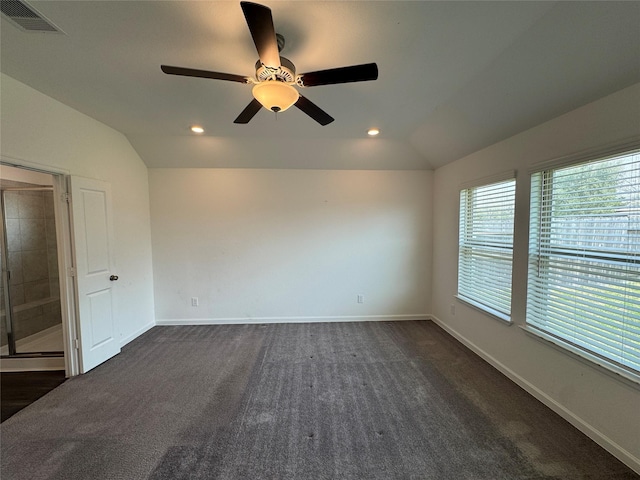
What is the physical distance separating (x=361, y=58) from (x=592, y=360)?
108 inches

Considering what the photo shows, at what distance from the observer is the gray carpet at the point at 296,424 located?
61.4 inches

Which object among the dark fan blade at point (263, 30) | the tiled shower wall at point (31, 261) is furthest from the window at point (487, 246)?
the tiled shower wall at point (31, 261)

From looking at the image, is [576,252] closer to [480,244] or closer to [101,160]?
[480,244]

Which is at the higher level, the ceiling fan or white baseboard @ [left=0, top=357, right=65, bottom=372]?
the ceiling fan

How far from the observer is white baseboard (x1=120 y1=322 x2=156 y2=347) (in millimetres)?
3194

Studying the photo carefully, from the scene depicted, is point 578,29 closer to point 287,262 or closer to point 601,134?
point 601,134

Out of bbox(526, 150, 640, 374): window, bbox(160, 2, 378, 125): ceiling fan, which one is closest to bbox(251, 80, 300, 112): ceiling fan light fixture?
bbox(160, 2, 378, 125): ceiling fan

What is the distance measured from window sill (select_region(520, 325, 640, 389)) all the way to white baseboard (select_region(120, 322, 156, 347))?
4599 millimetres

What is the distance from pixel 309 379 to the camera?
97.5 inches

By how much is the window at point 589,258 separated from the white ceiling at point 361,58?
1.90ft

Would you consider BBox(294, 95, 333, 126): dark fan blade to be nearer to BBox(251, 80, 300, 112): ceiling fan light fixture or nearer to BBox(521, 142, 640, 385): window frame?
BBox(251, 80, 300, 112): ceiling fan light fixture

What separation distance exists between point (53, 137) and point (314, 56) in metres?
2.55

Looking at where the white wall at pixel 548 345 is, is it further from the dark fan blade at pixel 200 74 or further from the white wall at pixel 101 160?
the white wall at pixel 101 160

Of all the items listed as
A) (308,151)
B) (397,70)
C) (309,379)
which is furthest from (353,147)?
(309,379)
